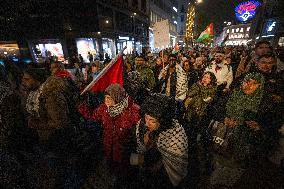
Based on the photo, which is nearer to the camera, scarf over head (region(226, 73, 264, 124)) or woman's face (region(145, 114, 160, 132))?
woman's face (region(145, 114, 160, 132))

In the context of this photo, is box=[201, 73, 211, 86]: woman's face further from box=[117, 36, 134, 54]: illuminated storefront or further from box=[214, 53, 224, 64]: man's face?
box=[117, 36, 134, 54]: illuminated storefront

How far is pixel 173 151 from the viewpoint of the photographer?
2561 millimetres

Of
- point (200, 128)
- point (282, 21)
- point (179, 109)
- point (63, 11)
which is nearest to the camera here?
point (200, 128)

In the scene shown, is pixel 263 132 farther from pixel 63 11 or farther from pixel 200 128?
pixel 63 11

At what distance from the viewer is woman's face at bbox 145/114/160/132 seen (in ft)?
8.43

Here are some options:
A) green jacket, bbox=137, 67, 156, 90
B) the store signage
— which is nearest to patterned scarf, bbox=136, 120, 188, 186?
green jacket, bbox=137, 67, 156, 90

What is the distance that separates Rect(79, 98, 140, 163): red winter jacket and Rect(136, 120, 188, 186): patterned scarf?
2.70ft

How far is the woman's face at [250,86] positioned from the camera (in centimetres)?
340

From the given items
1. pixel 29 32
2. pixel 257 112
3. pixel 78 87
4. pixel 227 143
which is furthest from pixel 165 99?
pixel 29 32

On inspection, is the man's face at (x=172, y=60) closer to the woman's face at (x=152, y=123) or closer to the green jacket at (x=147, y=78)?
the green jacket at (x=147, y=78)

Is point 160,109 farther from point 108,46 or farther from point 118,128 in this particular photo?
point 108,46

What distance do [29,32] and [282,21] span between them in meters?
42.3

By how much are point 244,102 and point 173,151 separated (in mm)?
1755

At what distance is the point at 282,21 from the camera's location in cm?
3794
